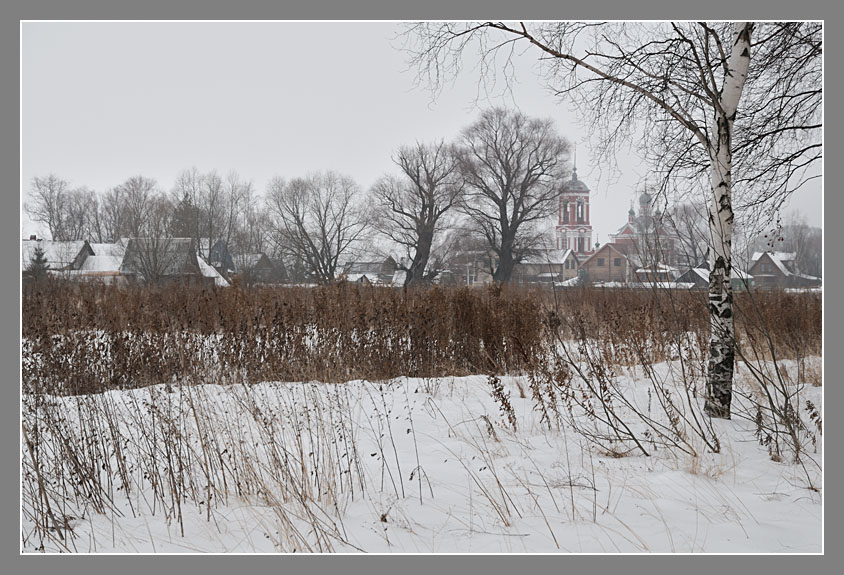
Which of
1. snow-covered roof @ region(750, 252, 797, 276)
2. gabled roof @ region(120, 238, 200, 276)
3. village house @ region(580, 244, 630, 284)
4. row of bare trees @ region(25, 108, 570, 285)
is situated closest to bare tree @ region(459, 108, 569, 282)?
row of bare trees @ region(25, 108, 570, 285)

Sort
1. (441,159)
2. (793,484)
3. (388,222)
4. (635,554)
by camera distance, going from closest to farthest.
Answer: (635,554) < (793,484) < (441,159) < (388,222)

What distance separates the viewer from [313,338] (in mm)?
7160

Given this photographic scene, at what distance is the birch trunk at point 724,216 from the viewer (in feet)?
13.3

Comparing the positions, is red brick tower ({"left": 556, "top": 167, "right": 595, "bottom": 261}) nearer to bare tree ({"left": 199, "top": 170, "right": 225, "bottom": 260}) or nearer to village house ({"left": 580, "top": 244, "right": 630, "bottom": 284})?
village house ({"left": 580, "top": 244, "right": 630, "bottom": 284})

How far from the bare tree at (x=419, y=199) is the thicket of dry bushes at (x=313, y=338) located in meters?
15.9

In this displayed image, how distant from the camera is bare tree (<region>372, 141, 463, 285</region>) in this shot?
24.6 meters

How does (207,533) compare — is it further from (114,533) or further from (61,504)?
(61,504)

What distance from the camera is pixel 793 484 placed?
10.3 feet

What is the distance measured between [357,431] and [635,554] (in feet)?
7.17

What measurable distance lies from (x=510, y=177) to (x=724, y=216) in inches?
611

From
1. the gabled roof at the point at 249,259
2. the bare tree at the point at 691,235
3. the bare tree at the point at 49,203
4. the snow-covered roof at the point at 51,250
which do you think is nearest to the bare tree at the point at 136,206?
the snow-covered roof at the point at 51,250

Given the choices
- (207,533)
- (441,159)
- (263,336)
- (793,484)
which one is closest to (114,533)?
(207,533)

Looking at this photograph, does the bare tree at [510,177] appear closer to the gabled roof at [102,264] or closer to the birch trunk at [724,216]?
the birch trunk at [724,216]

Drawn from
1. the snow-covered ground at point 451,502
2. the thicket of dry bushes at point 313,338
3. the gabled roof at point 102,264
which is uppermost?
the gabled roof at point 102,264
